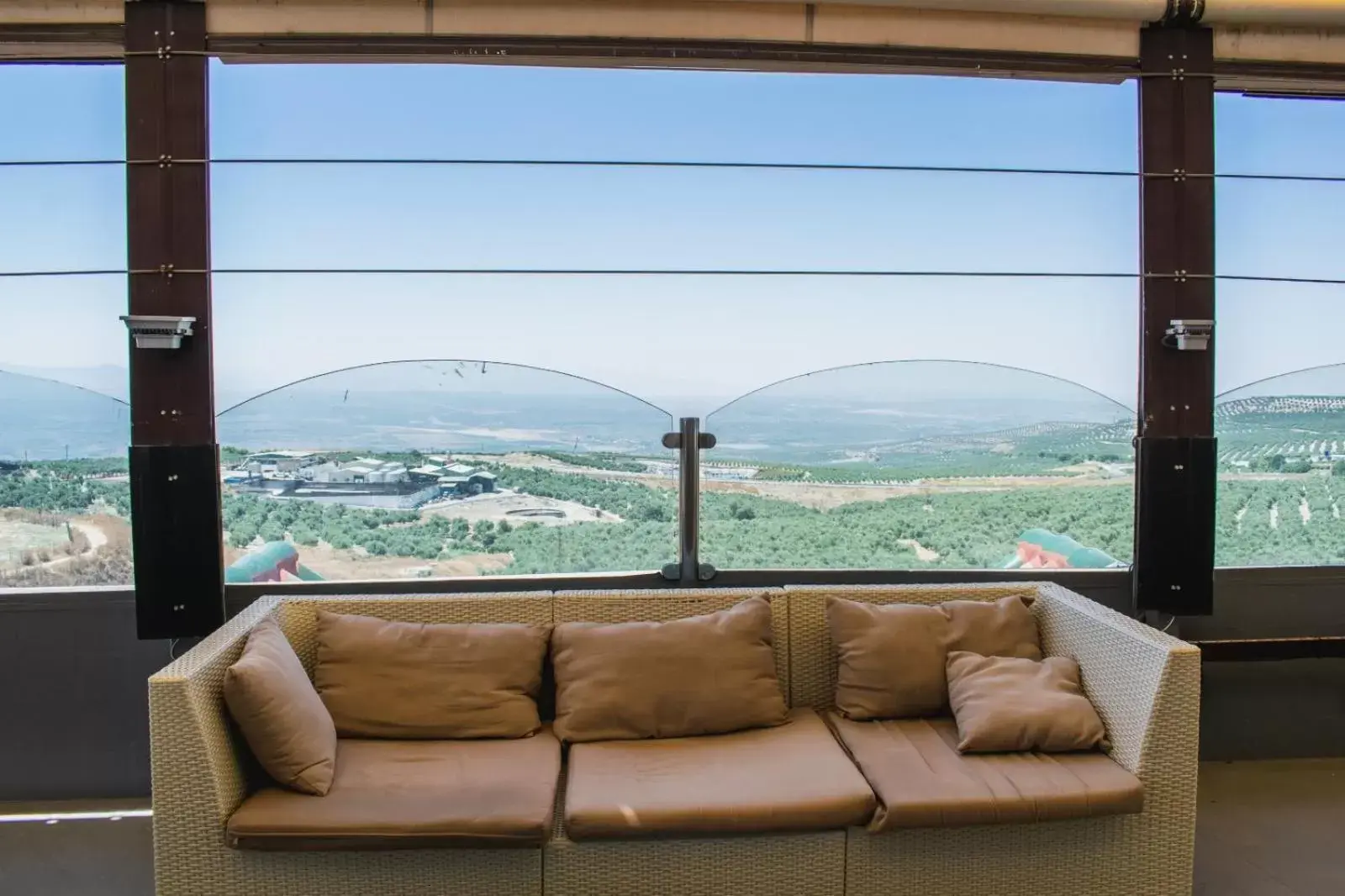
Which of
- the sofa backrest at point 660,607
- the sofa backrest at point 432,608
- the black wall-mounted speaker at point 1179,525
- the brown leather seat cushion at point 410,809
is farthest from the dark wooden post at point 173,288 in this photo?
the black wall-mounted speaker at point 1179,525

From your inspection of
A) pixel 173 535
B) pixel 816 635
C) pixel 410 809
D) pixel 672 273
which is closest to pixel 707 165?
pixel 672 273

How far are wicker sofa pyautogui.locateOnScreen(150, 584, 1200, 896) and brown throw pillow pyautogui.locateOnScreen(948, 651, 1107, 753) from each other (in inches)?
3.8

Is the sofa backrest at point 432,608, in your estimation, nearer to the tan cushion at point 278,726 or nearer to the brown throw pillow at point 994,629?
the tan cushion at point 278,726

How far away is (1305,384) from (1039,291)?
A: 46.6 inches

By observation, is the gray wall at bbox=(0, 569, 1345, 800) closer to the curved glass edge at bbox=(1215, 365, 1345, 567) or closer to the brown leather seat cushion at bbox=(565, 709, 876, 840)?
the brown leather seat cushion at bbox=(565, 709, 876, 840)

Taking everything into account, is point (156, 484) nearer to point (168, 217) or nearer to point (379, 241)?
point (168, 217)

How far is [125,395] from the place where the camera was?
3348 mm

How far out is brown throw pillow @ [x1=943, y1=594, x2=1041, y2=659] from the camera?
2885mm

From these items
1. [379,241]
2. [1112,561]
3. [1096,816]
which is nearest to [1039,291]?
[1112,561]

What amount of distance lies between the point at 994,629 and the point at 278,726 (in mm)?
2181

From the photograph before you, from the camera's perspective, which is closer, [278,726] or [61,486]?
[278,726]

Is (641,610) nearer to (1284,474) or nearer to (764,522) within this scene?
(764,522)

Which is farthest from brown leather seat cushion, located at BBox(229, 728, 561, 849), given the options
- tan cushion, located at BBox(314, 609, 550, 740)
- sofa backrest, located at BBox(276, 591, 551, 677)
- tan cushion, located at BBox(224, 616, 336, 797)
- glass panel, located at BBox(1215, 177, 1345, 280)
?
glass panel, located at BBox(1215, 177, 1345, 280)

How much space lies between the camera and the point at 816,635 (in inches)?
118
